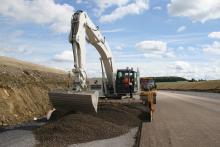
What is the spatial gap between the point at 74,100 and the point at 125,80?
34.0 feet

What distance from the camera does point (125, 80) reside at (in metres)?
24.0

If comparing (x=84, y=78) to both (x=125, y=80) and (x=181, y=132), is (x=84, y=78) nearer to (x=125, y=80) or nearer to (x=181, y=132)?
(x=181, y=132)

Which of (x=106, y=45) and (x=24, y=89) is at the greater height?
(x=106, y=45)

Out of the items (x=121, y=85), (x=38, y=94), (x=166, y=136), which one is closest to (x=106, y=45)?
(x=121, y=85)

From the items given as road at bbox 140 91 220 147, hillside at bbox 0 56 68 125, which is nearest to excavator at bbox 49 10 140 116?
road at bbox 140 91 220 147

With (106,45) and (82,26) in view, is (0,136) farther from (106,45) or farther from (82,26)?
(106,45)

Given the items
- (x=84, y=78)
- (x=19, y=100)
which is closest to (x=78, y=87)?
(x=84, y=78)

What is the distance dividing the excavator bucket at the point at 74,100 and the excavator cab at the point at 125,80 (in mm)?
9734

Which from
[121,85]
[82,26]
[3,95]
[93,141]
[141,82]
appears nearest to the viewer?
[93,141]

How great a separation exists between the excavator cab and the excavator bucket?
9.73 metres

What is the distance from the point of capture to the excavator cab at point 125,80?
2414 centimetres

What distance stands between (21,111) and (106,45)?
6416mm

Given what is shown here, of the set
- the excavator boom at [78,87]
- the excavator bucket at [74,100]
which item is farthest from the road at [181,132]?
the excavator boom at [78,87]

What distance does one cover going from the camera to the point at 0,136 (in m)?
11.8
